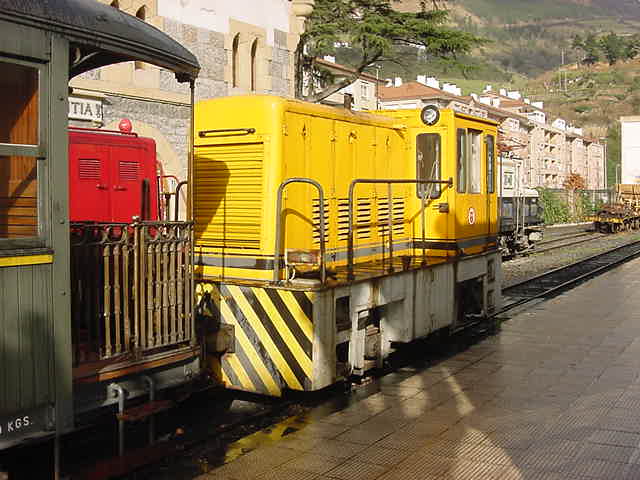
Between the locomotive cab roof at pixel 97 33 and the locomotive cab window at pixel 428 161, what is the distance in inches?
184

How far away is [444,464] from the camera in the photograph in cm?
551

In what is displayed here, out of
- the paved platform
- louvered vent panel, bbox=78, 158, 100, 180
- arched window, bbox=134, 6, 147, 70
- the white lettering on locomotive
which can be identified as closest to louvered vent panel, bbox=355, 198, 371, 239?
the paved platform

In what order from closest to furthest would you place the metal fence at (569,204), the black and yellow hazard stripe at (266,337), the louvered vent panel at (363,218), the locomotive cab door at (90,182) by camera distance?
the black and yellow hazard stripe at (266,337)
the louvered vent panel at (363,218)
the locomotive cab door at (90,182)
the metal fence at (569,204)

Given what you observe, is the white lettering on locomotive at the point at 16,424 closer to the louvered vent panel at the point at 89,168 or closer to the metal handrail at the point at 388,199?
the metal handrail at the point at 388,199

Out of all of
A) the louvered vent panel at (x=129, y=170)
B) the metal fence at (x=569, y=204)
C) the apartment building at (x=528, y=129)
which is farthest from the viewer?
the apartment building at (x=528, y=129)

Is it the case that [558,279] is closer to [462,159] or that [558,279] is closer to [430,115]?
[462,159]

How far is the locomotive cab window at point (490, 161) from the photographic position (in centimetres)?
1098

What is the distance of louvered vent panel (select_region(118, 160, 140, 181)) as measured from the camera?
10.0 m

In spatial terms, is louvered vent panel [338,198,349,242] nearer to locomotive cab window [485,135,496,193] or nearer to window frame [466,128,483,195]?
window frame [466,128,483,195]

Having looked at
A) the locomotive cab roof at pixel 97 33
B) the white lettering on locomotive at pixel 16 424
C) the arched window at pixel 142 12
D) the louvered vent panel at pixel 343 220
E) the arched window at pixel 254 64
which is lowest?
the white lettering on locomotive at pixel 16 424

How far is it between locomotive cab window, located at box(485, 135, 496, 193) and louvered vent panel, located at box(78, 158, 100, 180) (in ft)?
17.8

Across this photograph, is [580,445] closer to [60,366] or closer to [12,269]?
[60,366]

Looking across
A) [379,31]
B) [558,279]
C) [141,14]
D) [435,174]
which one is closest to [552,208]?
[379,31]

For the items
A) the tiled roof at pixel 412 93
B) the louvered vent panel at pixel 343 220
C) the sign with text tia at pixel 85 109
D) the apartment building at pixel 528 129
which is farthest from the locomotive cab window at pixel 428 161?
the tiled roof at pixel 412 93
